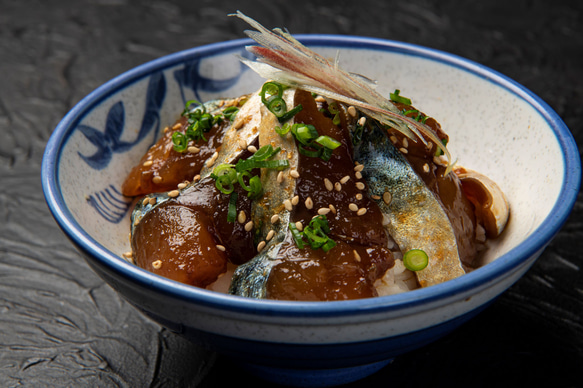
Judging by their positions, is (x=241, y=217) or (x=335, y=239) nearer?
(x=335, y=239)

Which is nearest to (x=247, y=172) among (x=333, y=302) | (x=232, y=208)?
(x=232, y=208)

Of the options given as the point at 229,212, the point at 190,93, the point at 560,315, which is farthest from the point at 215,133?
the point at 560,315

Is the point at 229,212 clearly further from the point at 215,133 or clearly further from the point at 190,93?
the point at 190,93

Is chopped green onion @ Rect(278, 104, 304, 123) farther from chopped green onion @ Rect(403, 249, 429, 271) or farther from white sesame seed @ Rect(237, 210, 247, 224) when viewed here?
chopped green onion @ Rect(403, 249, 429, 271)

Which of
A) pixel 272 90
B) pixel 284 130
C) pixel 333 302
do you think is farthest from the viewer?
pixel 272 90

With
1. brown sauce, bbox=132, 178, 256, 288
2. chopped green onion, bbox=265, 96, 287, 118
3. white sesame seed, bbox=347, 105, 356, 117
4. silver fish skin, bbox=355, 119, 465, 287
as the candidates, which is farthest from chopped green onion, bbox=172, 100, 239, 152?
silver fish skin, bbox=355, 119, 465, 287

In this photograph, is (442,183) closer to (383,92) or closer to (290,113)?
(290,113)

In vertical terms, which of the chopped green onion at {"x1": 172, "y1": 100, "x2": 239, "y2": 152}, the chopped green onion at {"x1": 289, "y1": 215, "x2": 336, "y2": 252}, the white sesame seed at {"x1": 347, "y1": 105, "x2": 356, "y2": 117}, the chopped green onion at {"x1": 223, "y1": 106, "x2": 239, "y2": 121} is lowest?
the chopped green onion at {"x1": 172, "y1": 100, "x2": 239, "y2": 152}
